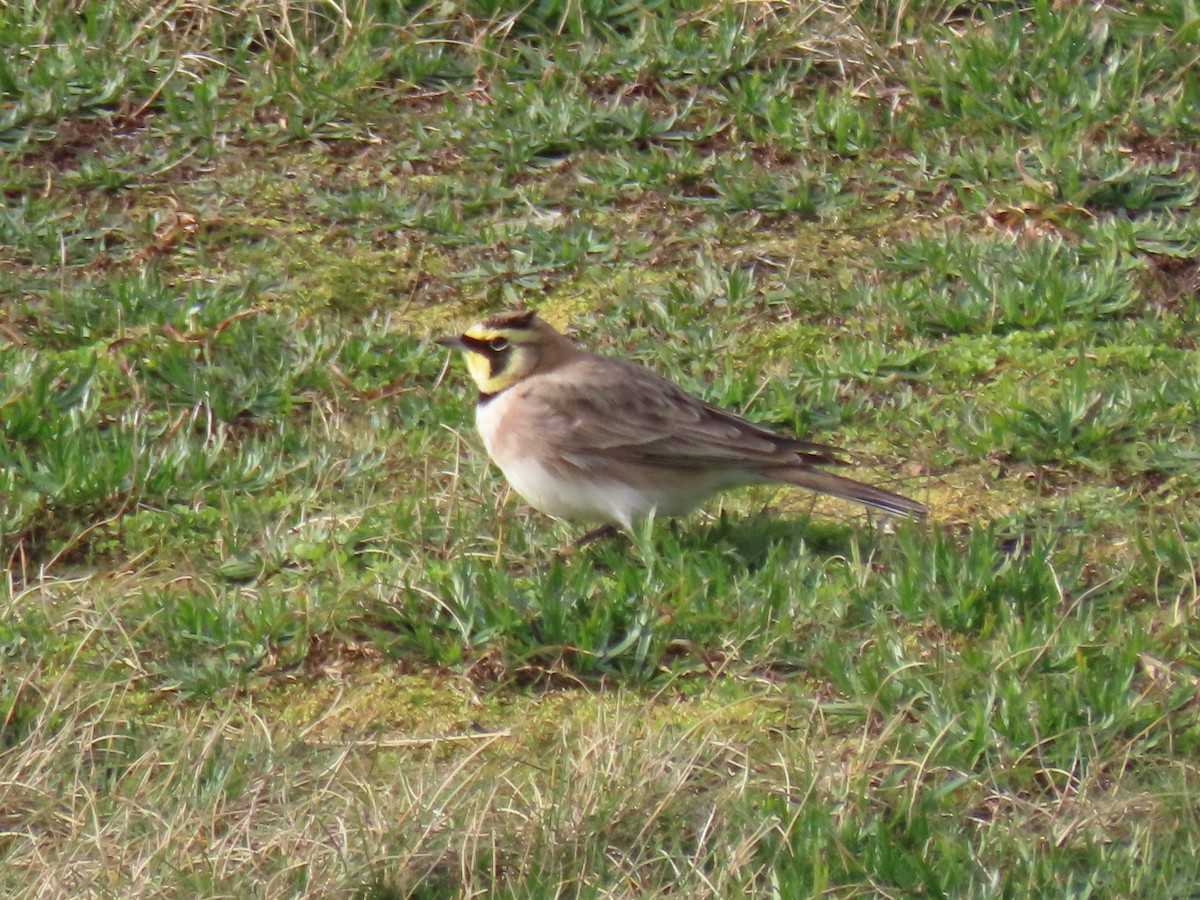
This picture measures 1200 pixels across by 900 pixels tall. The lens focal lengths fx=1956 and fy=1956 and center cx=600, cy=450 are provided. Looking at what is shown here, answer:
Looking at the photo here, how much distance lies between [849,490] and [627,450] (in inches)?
29.8

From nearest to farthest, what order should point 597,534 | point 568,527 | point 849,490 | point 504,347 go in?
1. point 849,490
2. point 597,534
3. point 568,527
4. point 504,347

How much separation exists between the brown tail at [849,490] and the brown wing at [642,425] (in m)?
0.05

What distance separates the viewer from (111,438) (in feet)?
23.0

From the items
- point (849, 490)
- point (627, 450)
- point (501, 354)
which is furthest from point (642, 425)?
point (849, 490)

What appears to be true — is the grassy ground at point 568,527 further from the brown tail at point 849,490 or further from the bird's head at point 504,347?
the bird's head at point 504,347

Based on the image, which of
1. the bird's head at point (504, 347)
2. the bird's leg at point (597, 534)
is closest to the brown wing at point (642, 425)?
the bird's head at point (504, 347)

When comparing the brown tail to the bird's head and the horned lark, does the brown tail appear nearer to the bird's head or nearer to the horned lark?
the horned lark

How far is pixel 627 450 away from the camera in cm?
654

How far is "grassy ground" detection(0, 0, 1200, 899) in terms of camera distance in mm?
4727

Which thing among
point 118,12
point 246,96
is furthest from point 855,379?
point 118,12

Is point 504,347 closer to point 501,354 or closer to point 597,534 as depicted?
point 501,354

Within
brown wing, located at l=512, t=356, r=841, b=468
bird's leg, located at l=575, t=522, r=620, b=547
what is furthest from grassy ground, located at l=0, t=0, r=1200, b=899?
brown wing, located at l=512, t=356, r=841, b=468

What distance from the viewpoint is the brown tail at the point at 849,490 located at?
6289mm

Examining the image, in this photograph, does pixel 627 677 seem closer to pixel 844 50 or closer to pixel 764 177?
pixel 764 177
